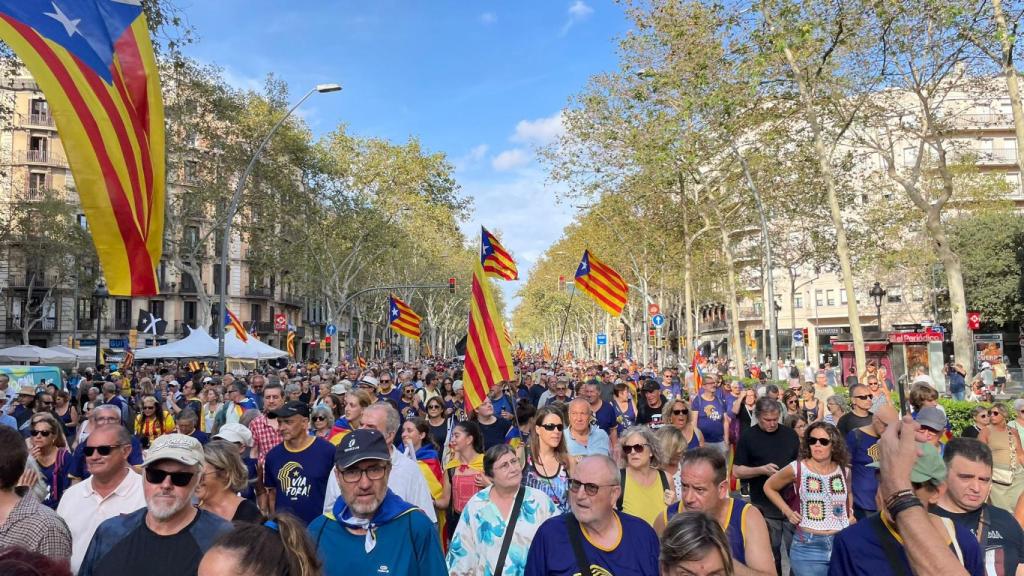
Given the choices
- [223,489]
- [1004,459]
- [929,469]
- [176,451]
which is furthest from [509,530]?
[1004,459]

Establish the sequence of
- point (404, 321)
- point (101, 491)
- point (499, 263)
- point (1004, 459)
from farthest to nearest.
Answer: point (404, 321) < point (499, 263) < point (1004, 459) < point (101, 491)

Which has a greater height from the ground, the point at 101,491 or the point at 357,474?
the point at 357,474

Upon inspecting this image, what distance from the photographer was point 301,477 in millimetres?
5438

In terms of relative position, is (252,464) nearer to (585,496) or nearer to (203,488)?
(203,488)

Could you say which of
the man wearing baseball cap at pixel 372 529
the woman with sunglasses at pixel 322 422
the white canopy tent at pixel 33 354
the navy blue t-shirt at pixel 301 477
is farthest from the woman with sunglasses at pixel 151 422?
the white canopy tent at pixel 33 354

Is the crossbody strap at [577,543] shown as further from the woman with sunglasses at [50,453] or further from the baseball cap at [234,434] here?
the woman with sunglasses at [50,453]

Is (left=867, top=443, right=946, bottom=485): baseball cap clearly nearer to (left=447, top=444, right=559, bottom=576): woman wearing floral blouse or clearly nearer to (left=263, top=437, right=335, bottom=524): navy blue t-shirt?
(left=447, top=444, right=559, bottom=576): woman wearing floral blouse

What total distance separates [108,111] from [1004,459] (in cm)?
718

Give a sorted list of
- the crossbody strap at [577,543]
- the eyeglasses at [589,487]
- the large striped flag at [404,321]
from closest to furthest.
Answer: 1. the crossbody strap at [577,543]
2. the eyeglasses at [589,487]
3. the large striped flag at [404,321]

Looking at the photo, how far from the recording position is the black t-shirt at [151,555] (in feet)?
10.2

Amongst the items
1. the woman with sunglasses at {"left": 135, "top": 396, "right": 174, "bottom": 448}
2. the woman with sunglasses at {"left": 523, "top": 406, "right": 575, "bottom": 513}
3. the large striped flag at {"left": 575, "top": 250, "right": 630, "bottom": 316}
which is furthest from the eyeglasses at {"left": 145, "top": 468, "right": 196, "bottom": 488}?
the large striped flag at {"left": 575, "top": 250, "right": 630, "bottom": 316}

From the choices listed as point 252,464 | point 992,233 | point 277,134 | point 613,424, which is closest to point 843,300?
point 992,233

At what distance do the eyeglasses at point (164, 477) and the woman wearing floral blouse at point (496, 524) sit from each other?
1.35m

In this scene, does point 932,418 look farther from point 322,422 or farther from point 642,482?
point 322,422
